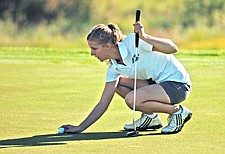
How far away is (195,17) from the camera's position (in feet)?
106

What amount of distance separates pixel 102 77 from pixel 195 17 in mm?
20058

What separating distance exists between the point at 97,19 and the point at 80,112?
2457 cm

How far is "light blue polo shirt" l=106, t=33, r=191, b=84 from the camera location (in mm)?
7418

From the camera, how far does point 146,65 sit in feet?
Result: 24.7

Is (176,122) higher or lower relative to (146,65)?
lower

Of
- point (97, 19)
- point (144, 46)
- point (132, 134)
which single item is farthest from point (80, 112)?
point (97, 19)

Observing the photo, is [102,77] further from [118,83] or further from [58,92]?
[118,83]

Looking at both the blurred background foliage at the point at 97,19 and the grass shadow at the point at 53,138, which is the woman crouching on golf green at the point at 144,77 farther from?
the blurred background foliage at the point at 97,19

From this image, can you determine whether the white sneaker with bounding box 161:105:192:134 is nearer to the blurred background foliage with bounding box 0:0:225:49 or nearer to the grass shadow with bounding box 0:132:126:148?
the grass shadow with bounding box 0:132:126:148

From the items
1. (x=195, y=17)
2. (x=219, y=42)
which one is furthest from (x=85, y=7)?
(x=219, y=42)

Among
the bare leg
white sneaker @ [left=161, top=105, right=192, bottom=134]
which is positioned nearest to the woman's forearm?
the bare leg

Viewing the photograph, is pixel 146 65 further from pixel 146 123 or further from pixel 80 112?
pixel 80 112

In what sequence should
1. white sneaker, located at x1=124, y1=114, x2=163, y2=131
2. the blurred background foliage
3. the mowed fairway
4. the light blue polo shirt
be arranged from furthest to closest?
the blurred background foliage
white sneaker, located at x1=124, y1=114, x2=163, y2=131
the light blue polo shirt
the mowed fairway

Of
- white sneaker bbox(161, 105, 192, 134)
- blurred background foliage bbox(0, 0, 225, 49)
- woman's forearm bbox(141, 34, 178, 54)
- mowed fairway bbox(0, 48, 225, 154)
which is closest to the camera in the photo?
mowed fairway bbox(0, 48, 225, 154)
